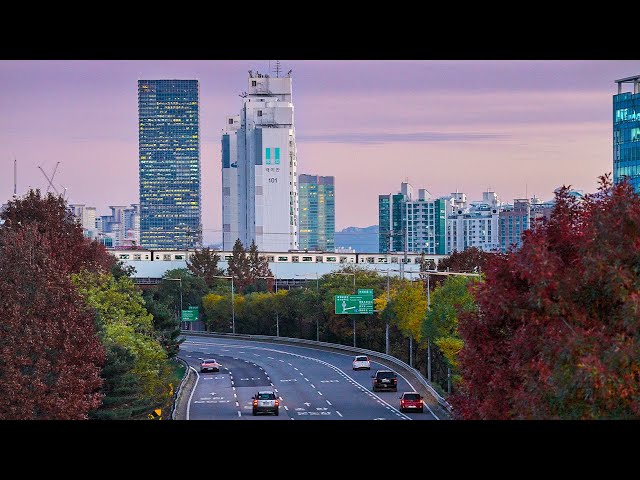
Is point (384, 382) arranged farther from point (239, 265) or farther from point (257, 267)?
point (257, 267)

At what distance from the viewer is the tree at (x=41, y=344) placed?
1956 centimetres

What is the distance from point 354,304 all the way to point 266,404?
21688 millimetres

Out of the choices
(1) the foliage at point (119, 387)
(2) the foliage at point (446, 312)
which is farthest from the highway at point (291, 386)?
(1) the foliage at point (119, 387)

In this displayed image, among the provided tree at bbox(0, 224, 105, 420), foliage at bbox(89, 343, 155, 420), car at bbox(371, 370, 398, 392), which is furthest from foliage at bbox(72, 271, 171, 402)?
car at bbox(371, 370, 398, 392)

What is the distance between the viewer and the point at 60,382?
20.0 m

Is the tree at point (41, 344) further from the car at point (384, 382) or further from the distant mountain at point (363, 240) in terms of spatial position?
the distant mountain at point (363, 240)

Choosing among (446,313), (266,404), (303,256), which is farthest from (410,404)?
(303,256)

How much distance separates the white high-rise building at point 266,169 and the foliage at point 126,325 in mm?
100229

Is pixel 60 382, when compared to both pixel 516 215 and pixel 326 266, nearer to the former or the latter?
pixel 326 266

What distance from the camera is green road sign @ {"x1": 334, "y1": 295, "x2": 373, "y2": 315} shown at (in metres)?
54.2

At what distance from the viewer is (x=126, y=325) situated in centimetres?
3362
